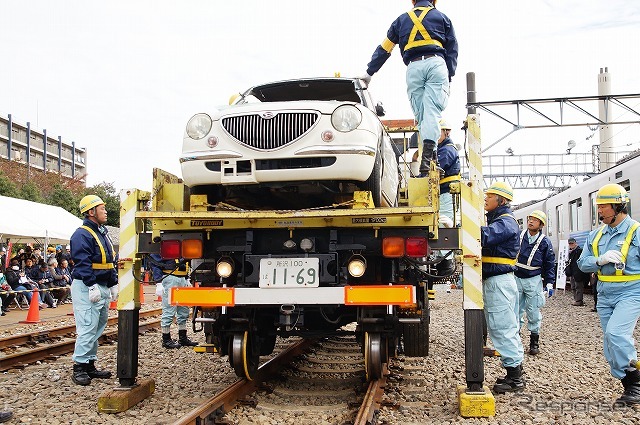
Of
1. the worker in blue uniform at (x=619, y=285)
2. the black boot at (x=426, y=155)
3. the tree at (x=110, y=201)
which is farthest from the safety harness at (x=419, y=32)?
→ the tree at (x=110, y=201)

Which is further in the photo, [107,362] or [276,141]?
[107,362]

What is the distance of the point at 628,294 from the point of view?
553cm

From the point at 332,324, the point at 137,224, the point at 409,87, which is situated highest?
the point at 409,87

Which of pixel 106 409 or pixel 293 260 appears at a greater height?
pixel 293 260

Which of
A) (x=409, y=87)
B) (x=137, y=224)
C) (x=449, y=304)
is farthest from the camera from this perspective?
(x=449, y=304)

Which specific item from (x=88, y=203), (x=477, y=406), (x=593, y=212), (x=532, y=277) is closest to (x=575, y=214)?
(x=593, y=212)

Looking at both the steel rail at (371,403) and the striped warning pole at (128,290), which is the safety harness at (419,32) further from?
the steel rail at (371,403)

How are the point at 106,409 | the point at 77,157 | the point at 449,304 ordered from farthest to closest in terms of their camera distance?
the point at 77,157, the point at 449,304, the point at 106,409

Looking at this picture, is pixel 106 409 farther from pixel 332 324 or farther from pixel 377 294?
pixel 377 294

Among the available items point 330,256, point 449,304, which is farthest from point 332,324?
point 449,304

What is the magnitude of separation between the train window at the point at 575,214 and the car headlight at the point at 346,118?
16.7 m

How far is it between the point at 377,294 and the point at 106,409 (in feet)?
8.12

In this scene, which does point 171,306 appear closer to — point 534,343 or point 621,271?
point 534,343

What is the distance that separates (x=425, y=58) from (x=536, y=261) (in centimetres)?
367
